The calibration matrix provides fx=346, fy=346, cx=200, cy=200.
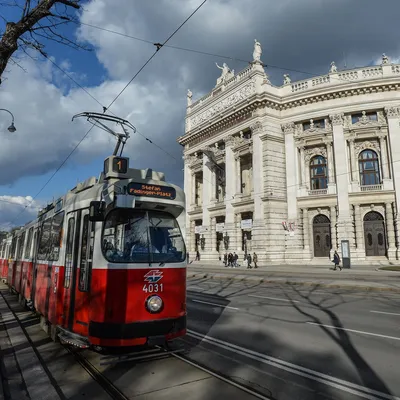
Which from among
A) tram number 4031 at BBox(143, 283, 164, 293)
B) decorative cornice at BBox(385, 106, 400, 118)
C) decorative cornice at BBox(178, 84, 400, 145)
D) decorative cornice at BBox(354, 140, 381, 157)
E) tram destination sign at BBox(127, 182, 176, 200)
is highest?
decorative cornice at BBox(178, 84, 400, 145)

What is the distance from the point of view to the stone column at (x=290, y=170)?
117 feet

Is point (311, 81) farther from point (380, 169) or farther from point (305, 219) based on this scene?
point (305, 219)

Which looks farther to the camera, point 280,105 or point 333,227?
point 280,105

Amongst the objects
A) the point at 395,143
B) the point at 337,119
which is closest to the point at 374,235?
the point at 395,143

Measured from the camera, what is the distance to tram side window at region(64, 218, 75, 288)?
6.47 metres

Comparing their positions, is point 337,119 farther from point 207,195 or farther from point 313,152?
point 207,195

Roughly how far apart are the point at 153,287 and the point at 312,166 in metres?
33.8

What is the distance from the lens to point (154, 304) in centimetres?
562

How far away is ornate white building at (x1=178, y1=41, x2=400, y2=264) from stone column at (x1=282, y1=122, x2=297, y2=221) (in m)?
0.11

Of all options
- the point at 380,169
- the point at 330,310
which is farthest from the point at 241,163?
the point at 330,310

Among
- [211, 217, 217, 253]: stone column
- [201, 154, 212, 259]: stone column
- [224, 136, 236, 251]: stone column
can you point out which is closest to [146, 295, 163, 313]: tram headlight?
[224, 136, 236, 251]: stone column

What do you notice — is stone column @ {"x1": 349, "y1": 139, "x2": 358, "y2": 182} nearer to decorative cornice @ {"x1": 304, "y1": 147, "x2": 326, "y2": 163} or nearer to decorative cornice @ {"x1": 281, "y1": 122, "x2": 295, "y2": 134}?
decorative cornice @ {"x1": 304, "y1": 147, "x2": 326, "y2": 163}

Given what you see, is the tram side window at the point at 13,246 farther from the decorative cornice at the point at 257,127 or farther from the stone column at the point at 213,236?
the stone column at the point at 213,236

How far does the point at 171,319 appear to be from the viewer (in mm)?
5723
